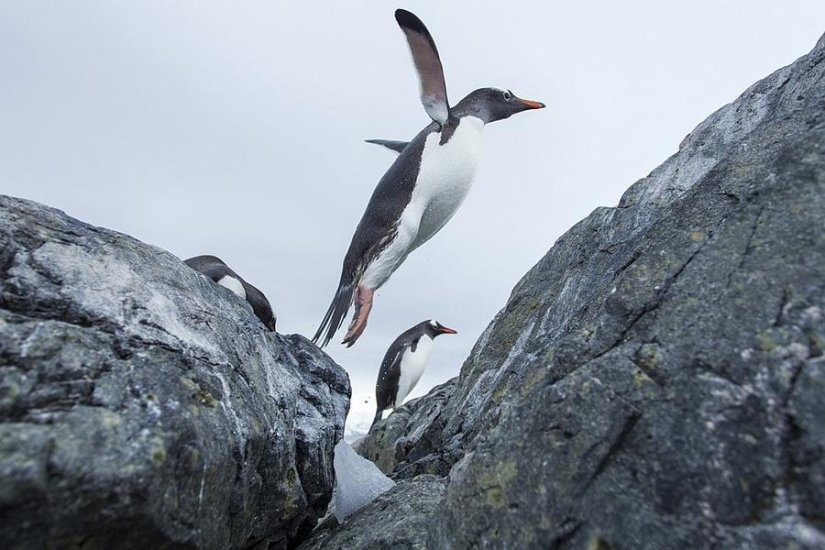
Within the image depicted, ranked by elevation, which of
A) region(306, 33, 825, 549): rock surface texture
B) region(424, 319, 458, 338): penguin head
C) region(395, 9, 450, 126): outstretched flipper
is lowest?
region(306, 33, 825, 549): rock surface texture

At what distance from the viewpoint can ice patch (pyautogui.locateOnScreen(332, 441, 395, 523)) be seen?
311cm

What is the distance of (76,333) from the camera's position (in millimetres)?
1771

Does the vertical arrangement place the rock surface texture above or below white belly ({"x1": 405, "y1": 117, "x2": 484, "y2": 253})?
below

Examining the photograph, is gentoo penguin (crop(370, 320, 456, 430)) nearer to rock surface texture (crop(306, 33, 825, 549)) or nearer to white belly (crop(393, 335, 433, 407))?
white belly (crop(393, 335, 433, 407))

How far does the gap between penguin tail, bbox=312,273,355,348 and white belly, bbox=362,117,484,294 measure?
25 centimetres

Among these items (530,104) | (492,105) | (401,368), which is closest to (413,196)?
(492,105)

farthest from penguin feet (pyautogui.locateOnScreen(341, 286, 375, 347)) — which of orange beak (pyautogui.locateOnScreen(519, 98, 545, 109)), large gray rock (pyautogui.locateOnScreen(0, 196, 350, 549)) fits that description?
orange beak (pyautogui.locateOnScreen(519, 98, 545, 109))

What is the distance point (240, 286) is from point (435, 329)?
26.6 feet

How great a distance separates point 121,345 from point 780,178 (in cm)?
220

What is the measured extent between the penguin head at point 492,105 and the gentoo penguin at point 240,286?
3119 mm

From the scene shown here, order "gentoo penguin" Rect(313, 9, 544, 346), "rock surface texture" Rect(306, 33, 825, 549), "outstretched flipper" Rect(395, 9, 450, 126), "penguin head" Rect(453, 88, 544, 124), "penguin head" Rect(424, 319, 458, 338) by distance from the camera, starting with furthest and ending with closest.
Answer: "penguin head" Rect(424, 319, 458, 338), "penguin head" Rect(453, 88, 544, 124), "gentoo penguin" Rect(313, 9, 544, 346), "outstretched flipper" Rect(395, 9, 450, 126), "rock surface texture" Rect(306, 33, 825, 549)

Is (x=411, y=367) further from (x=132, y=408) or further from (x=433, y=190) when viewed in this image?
(x=132, y=408)

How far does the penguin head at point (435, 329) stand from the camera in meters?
14.1

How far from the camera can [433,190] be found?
207 inches
